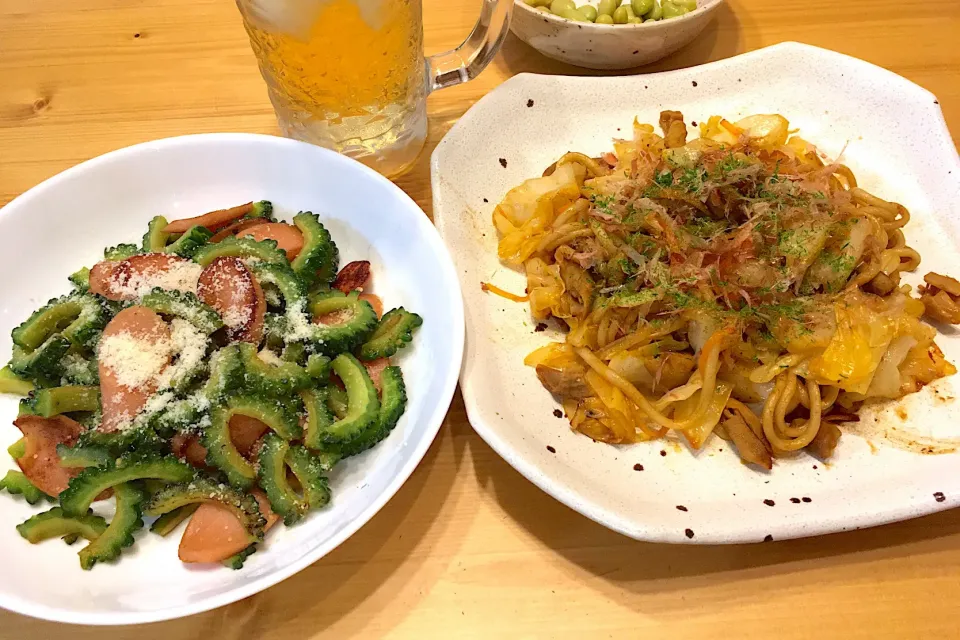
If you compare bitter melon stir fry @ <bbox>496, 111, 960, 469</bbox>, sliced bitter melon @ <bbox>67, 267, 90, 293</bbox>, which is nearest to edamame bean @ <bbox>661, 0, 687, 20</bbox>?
bitter melon stir fry @ <bbox>496, 111, 960, 469</bbox>

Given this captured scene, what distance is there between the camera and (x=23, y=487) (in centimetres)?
136

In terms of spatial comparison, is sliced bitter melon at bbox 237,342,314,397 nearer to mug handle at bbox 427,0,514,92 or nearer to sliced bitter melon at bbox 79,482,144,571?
sliced bitter melon at bbox 79,482,144,571

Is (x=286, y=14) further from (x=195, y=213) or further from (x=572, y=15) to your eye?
(x=572, y=15)

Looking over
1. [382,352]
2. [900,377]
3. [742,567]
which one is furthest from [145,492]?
[900,377]

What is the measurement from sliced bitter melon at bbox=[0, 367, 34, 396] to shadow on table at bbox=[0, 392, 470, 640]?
505mm

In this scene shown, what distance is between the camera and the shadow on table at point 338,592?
4.50ft

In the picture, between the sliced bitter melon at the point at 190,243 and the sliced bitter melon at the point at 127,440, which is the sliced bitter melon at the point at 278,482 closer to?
the sliced bitter melon at the point at 127,440

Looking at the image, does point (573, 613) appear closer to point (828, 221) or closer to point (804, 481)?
point (804, 481)

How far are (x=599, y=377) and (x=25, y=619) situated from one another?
144 cm

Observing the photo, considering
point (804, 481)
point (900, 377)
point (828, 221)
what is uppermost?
point (828, 221)

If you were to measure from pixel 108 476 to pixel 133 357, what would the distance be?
25 cm

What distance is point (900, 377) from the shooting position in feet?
5.28

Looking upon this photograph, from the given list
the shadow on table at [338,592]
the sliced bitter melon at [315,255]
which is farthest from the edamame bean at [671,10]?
the shadow on table at [338,592]

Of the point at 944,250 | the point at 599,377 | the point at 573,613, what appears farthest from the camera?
the point at 944,250
